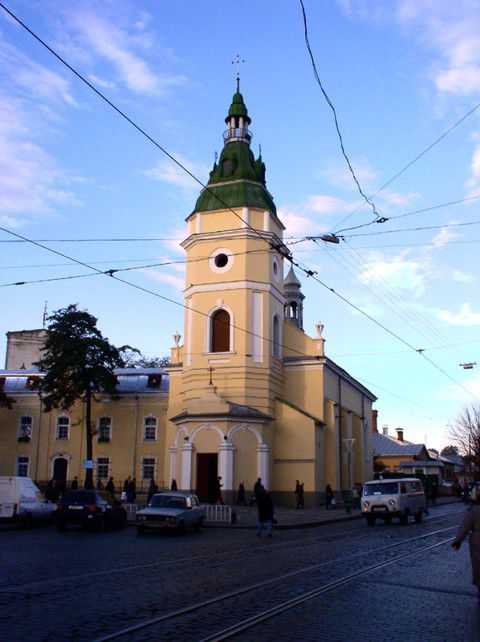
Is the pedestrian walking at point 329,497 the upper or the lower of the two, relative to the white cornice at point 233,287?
lower

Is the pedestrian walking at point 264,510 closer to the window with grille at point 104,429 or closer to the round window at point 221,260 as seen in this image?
the round window at point 221,260

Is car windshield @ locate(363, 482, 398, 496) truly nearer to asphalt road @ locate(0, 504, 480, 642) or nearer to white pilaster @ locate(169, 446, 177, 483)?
asphalt road @ locate(0, 504, 480, 642)

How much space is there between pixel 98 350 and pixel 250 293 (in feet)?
38.5

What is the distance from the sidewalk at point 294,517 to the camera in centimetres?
2792

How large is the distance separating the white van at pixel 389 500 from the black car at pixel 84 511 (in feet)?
33.9

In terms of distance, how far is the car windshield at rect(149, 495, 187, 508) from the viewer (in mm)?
24312

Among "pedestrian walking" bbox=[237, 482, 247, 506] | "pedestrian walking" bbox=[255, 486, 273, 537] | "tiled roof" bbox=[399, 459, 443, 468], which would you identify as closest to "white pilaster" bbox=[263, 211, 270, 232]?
"pedestrian walking" bbox=[237, 482, 247, 506]

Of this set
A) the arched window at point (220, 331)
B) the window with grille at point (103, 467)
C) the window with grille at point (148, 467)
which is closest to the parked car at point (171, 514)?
the arched window at point (220, 331)

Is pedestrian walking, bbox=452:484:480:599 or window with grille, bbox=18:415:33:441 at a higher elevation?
window with grille, bbox=18:415:33:441

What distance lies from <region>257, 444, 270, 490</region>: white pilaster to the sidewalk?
1.75m

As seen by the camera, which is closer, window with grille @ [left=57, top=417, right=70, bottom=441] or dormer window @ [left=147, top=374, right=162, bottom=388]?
window with grille @ [left=57, top=417, right=70, bottom=441]

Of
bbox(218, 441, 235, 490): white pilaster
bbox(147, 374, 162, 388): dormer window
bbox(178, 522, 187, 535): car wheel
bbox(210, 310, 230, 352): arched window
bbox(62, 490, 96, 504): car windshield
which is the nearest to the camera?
bbox(178, 522, 187, 535): car wheel

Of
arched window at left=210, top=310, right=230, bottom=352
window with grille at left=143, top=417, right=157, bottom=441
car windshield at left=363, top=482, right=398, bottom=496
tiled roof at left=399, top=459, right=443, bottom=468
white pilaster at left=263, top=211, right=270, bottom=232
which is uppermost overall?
white pilaster at left=263, top=211, right=270, bottom=232

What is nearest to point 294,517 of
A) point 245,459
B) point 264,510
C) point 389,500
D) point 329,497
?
point 389,500
